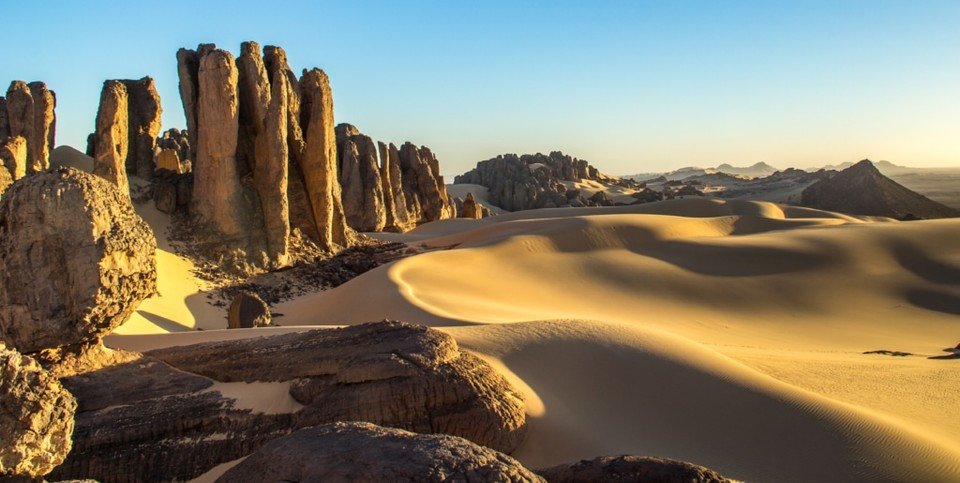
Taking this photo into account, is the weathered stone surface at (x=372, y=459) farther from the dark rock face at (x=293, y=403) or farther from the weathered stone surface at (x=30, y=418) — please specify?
the dark rock face at (x=293, y=403)

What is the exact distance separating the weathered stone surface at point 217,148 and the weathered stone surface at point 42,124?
7294 millimetres

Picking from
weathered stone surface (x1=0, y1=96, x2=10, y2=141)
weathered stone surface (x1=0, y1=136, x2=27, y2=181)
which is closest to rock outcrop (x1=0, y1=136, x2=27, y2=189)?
weathered stone surface (x1=0, y1=136, x2=27, y2=181)

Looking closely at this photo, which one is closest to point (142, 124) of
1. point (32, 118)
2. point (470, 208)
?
point (32, 118)

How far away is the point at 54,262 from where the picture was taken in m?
7.23

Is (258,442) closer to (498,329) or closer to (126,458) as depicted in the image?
(126,458)

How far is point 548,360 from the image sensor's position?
9156 millimetres

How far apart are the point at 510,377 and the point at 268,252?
13946 mm

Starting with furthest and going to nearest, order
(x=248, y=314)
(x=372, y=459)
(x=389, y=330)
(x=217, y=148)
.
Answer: (x=217, y=148)
(x=248, y=314)
(x=389, y=330)
(x=372, y=459)

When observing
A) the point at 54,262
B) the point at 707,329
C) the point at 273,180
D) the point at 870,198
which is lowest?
the point at 707,329

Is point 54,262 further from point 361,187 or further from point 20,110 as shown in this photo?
point 361,187

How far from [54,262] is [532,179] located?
58956mm

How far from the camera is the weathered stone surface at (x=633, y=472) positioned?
468 cm

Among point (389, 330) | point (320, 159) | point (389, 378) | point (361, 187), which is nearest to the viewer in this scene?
point (389, 378)

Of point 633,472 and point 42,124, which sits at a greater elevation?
point 42,124
